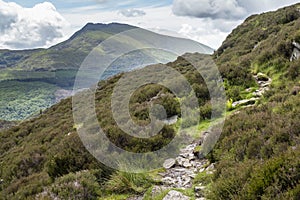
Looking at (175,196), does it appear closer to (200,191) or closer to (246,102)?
(200,191)

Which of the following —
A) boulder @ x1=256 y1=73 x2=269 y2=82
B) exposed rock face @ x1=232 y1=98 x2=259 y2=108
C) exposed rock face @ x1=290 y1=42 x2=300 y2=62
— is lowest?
exposed rock face @ x1=232 y1=98 x2=259 y2=108

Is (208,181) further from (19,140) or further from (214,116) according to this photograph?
(19,140)

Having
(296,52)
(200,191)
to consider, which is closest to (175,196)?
(200,191)

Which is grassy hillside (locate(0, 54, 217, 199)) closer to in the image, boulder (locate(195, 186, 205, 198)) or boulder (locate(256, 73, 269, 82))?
boulder (locate(195, 186, 205, 198))

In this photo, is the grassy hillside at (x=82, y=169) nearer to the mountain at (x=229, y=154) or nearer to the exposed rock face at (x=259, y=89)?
the mountain at (x=229, y=154)

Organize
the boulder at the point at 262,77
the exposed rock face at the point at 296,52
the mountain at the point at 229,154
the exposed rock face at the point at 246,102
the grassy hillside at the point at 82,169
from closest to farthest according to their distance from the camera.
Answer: the mountain at the point at 229,154
the grassy hillside at the point at 82,169
the exposed rock face at the point at 246,102
the exposed rock face at the point at 296,52
the boulder at the point at 262,77

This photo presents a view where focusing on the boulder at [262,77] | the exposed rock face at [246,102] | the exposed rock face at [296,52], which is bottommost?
the exposed rock face at [246,102]

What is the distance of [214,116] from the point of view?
11.1 m

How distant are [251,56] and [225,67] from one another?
336 cm

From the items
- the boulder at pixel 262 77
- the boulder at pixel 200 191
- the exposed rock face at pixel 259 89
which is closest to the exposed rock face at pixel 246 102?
the exposed rock face at pixel 259 89

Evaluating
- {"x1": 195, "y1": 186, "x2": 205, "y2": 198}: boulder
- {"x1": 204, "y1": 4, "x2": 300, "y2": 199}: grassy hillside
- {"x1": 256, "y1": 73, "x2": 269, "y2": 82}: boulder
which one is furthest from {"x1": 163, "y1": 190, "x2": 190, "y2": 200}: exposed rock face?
{"x1": 256, "y1": 73, "x2": 269, "y2": 82}: boulder

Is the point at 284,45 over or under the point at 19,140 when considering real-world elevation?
over

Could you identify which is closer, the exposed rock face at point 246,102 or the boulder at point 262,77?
the exposed rock face at point 246,102

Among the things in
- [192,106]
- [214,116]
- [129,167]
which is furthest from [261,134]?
[192,106]
